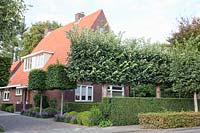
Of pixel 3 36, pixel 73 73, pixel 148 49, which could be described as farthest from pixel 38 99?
pixel 3 36

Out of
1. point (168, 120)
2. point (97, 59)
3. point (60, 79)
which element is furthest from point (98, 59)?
point (168, 120)

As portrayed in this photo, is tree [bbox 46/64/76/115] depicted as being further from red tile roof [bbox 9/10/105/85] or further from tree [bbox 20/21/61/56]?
tree [bbox 20/21/61/56]

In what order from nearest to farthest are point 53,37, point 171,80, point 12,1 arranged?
1. point 12,1
2. point 171,80
3. point 53,37

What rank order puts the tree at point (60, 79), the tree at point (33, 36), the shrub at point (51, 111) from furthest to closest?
the tree at point (33, 36) → the shrub at point (51, 111) → the tree at point (60, 79)

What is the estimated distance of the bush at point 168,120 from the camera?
16453 mm

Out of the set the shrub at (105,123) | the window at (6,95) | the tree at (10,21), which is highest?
the tree at (10,21)

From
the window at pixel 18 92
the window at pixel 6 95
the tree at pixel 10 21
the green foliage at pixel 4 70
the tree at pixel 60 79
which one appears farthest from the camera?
the window at pixel 6 95

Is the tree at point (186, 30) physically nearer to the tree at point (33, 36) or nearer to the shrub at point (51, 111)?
the shrub at point (51, 111)

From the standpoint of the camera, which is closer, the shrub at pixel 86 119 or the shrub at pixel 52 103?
the shrub at pixel 86 119

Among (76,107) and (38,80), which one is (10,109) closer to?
(38,80)

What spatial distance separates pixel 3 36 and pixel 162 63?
1227cm

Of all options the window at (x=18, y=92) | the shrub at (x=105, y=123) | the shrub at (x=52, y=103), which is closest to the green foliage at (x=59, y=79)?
the shrub at (x=105, y=123)

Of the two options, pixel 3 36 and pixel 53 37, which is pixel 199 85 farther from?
pixel 53 37

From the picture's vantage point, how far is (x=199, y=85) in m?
18.9
